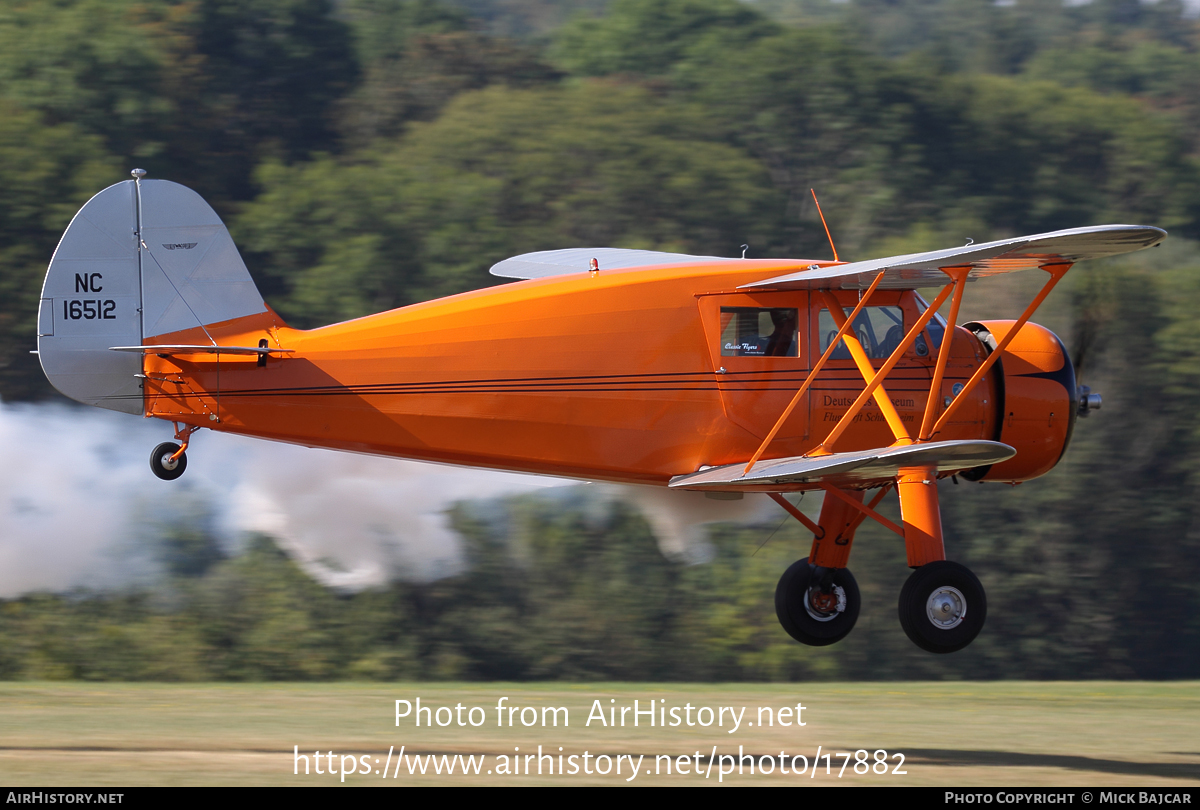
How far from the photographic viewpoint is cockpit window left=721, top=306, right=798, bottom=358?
413 inches

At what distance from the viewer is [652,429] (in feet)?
34.2

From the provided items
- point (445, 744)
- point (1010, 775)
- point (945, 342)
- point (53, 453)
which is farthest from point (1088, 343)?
point (53, 453)

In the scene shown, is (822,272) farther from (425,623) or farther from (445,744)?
(425,623)

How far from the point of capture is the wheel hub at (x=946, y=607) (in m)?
10.1

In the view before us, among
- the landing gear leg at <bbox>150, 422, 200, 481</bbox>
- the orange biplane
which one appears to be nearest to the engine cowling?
the orange biplane

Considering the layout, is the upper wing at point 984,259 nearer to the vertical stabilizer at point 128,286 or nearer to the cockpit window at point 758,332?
the cockpit window at point 758,332

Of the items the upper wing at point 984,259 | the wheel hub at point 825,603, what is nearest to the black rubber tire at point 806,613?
the wheel hub at point 825,603

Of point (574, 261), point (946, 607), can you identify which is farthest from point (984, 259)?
point (574, 261)

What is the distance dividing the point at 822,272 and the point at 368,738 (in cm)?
519

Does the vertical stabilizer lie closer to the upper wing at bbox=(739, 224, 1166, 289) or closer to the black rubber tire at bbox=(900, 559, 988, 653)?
the upper wing at bbox=(739, 224, 1166, 289)

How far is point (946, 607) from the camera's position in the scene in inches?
398

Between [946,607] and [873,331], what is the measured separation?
85.2 inches

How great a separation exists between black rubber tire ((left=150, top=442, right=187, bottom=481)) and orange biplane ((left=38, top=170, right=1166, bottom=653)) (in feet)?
0.08

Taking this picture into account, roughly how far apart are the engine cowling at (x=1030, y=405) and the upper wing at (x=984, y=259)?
71 centimetres
